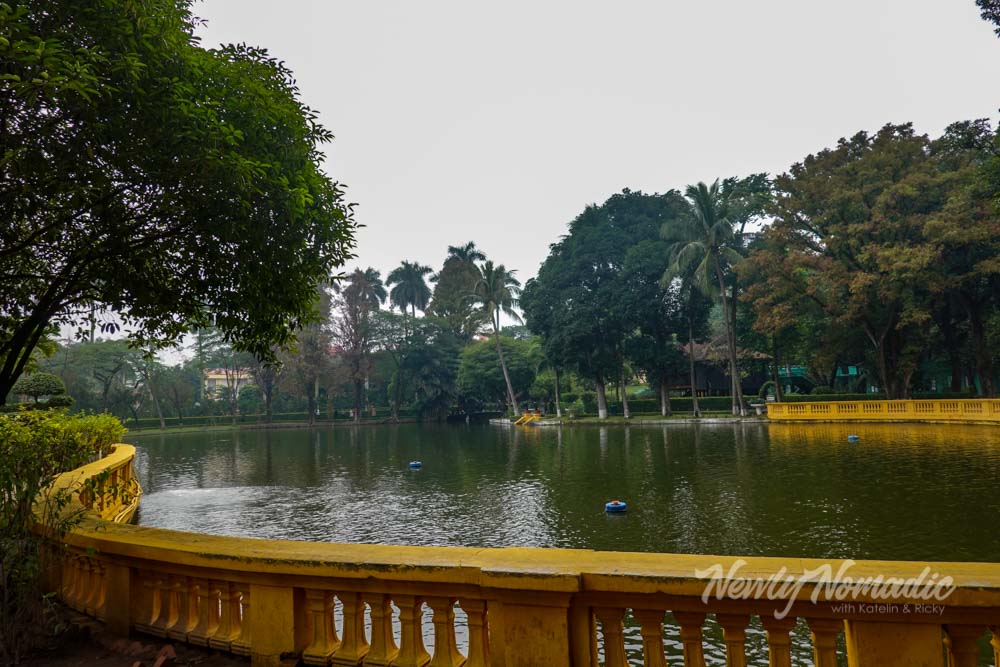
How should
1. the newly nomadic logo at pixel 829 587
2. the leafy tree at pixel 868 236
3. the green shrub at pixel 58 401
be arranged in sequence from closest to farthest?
the newly nomadic logo at pixel 829 587 < the green shrub at pixel 58 401 < the leafy tree at pixel 868 236

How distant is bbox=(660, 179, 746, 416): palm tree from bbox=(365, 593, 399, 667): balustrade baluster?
116 feet

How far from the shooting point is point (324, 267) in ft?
20.1

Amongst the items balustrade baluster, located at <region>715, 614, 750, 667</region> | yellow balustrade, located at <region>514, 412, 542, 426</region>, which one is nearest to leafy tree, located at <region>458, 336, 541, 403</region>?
yellow balustrade, located at <region>514, 412, 542, 426</region>

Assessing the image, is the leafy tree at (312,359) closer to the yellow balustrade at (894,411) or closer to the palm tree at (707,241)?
the palm tree at (707,241)

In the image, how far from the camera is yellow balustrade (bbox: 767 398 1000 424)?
26.6 metres

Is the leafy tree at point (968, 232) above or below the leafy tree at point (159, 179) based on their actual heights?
above

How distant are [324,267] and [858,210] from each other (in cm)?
3297

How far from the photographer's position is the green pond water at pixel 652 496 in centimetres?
1028

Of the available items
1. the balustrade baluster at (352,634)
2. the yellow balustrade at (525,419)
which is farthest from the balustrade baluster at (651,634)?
the yellow balustrade at (525,419)

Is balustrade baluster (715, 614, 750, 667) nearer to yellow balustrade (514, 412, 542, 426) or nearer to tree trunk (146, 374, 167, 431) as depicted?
yellow balustrade (514, 412, 542, 426)

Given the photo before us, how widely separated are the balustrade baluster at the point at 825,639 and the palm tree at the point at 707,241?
35.2 meters

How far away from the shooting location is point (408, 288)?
7344cm

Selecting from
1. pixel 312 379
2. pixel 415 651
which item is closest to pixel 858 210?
pixel 415 651

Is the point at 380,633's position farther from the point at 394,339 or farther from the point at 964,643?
the point at 394,339
